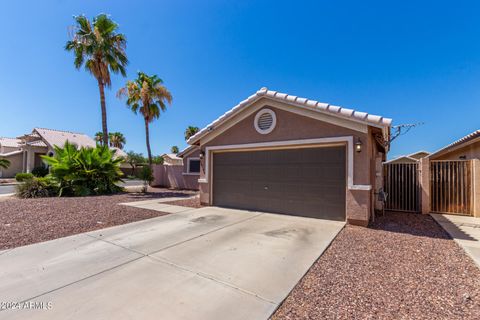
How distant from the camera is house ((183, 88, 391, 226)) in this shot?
6457 millimetres

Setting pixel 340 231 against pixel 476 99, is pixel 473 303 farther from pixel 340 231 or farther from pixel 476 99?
pixel 476 99

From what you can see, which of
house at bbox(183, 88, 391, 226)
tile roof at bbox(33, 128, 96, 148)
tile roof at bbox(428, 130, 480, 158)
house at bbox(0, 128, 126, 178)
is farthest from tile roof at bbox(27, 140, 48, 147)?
tile roof at bbox(428, 130, 480, 158)

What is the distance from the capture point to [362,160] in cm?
636

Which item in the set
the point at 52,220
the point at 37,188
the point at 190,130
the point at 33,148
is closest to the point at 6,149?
the point at 33,148

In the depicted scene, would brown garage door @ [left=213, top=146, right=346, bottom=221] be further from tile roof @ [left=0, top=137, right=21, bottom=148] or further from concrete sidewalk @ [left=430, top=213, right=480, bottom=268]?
tile roof @ [left=0, top=137, right=21, bottom=148]

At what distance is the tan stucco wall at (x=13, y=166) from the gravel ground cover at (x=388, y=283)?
37.6 metres

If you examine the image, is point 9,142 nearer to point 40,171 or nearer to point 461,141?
point 40,171

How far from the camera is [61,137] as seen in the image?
26859 millimetres

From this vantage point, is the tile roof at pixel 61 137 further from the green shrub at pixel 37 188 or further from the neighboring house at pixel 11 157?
the green shrub at pixel 37 188

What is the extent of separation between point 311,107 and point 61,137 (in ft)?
104

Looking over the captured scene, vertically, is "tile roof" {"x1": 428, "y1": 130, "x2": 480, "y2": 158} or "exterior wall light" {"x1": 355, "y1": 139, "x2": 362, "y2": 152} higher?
"tile roof" {"x1": 428, "y1": 130, "x2": 480, "y2": 158}

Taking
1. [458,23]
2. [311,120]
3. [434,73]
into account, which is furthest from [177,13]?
[434,73]

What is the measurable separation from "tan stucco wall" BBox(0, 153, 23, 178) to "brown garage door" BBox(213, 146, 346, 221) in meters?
32.1

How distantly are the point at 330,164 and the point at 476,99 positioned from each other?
13.2m
